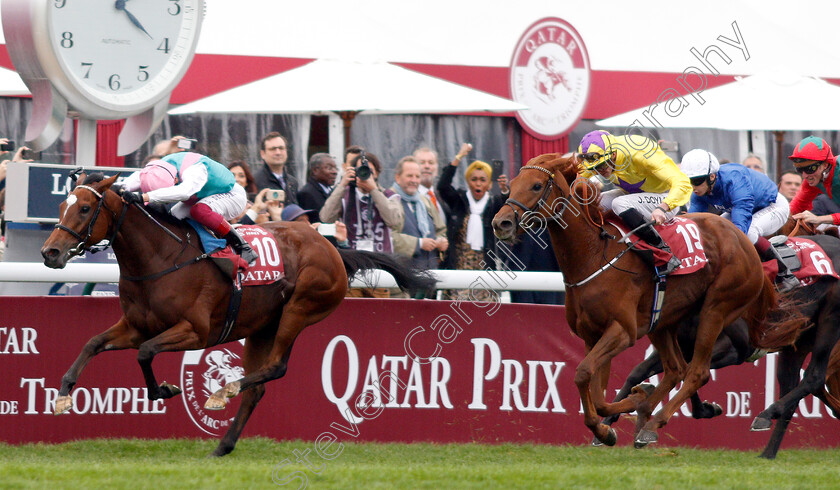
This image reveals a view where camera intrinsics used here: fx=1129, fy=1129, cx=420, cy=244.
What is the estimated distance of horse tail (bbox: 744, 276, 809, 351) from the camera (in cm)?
680

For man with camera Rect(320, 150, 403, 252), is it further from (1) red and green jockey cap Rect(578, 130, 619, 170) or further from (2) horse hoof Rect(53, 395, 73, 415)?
(2) horse hoof Rect(53, 395, 73, 415)

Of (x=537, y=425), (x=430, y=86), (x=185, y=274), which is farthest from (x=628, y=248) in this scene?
(x=430, y=86)

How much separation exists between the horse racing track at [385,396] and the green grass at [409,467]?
0.12ft

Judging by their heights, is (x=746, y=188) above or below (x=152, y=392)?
above

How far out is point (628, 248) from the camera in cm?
622

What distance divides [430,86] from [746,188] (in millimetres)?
3264

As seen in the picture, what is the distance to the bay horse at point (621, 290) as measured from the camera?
5898mm

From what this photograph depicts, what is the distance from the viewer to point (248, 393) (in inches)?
257

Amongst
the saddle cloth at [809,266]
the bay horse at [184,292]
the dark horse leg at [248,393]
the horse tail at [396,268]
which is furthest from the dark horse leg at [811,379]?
the dark horse leg at [248,393]

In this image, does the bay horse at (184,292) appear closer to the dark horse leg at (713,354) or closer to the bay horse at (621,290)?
the bay horse at (621,290)

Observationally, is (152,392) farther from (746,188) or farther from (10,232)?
(746,188)

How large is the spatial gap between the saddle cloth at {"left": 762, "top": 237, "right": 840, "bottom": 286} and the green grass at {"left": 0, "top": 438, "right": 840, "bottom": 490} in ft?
3.67

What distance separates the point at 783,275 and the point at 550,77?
4176mm

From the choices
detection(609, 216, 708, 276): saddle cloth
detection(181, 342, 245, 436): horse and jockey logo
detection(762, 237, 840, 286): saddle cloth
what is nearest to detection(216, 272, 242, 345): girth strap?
detection(181, 342, 245, 436): horse and jockey logo
